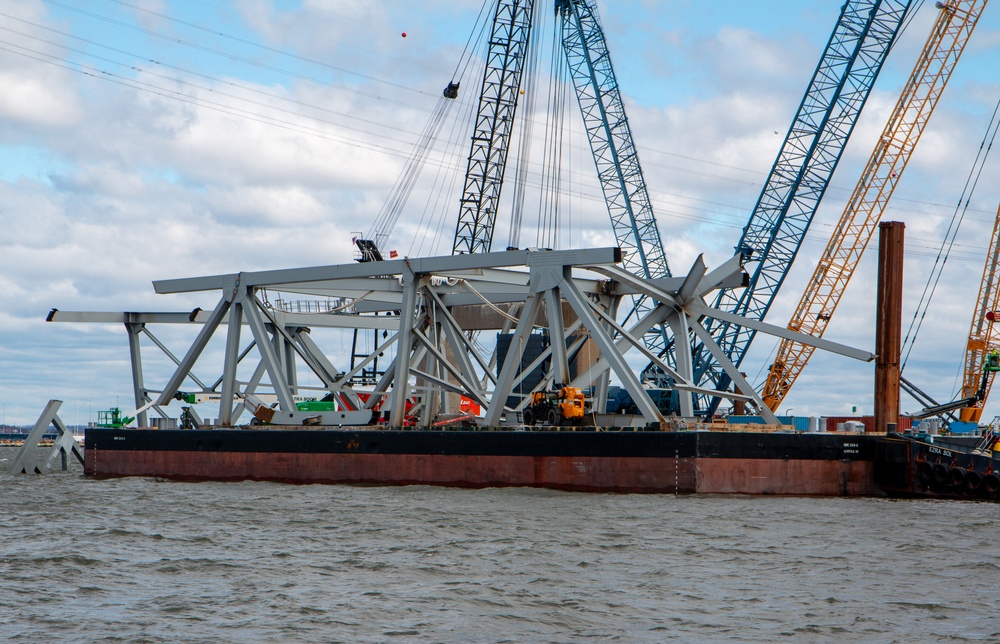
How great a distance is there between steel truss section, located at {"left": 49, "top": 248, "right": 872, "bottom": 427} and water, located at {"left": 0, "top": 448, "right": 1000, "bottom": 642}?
8.08 m

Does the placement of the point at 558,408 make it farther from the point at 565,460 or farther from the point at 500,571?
the point at 500,571

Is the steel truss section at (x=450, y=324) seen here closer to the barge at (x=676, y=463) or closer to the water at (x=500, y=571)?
the barge at (x=676, y=463)

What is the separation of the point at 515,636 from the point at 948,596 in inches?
294

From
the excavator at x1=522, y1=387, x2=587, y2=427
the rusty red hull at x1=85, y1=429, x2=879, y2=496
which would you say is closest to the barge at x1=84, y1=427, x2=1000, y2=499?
the rusty red hull at x1=85, y1=429, x2=879, y2=496

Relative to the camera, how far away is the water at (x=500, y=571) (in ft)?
53.6

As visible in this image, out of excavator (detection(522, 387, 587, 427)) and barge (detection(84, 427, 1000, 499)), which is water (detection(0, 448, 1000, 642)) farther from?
excavator (detection(522, 387, 587, 427))

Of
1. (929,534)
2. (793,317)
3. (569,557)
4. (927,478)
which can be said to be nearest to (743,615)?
(569,557)

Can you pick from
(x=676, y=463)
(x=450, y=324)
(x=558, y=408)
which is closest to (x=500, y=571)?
(x=676, y=463)

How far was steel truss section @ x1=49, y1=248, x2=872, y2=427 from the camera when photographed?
3972cm

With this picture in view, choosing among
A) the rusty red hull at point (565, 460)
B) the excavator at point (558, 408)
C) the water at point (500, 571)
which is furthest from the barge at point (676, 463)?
the water at point (500, 571)

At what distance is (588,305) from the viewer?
3947 cm

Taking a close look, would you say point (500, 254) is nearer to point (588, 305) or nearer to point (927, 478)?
point (588, 305)

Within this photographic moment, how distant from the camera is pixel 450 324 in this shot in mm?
45000

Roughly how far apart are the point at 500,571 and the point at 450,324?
24476 mm
